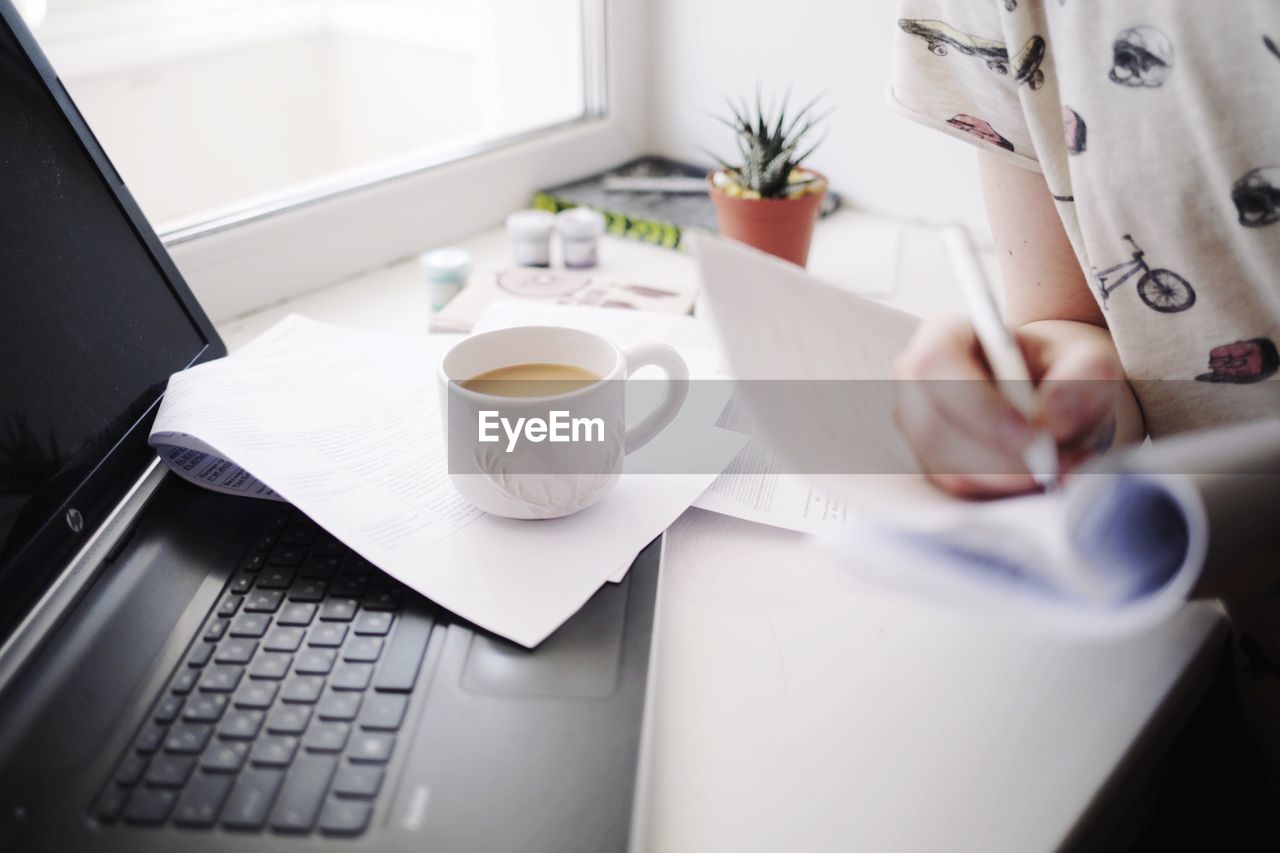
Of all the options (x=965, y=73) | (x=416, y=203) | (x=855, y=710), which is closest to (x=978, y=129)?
(x=965, y=73)

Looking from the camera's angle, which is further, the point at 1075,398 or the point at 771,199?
the point at 771,199

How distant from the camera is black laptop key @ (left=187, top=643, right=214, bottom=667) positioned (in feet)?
1.24

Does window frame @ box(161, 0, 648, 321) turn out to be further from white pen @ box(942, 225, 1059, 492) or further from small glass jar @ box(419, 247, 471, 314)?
white pen @ box(942, 225, 1059, 492)

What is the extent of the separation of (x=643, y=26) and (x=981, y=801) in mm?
988

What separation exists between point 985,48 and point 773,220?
0.26 metres

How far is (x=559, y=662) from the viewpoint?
38cm

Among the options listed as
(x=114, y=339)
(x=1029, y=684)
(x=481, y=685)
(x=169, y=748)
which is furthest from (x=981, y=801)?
(x=114, y=339)

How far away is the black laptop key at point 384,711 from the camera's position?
1.15ft

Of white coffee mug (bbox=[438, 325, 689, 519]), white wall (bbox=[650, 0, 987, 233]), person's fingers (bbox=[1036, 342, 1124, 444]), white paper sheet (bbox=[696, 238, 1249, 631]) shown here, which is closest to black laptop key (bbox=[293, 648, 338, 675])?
white coffee mug (bbox=[438, 325, 689, 519])

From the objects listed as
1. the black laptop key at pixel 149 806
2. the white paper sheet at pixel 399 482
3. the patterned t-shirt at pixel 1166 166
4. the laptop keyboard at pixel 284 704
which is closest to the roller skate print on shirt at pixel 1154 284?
the patterned t-shirt at pixel 1166 166

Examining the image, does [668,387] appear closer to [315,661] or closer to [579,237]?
[315,661]

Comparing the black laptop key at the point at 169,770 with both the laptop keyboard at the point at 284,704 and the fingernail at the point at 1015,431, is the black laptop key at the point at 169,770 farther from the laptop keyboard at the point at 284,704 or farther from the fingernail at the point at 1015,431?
the fingernail at the point at 1015,431

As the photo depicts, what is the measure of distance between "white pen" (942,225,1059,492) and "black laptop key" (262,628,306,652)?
1.07ft

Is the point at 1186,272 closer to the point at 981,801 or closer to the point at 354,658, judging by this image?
the point at 981,801
